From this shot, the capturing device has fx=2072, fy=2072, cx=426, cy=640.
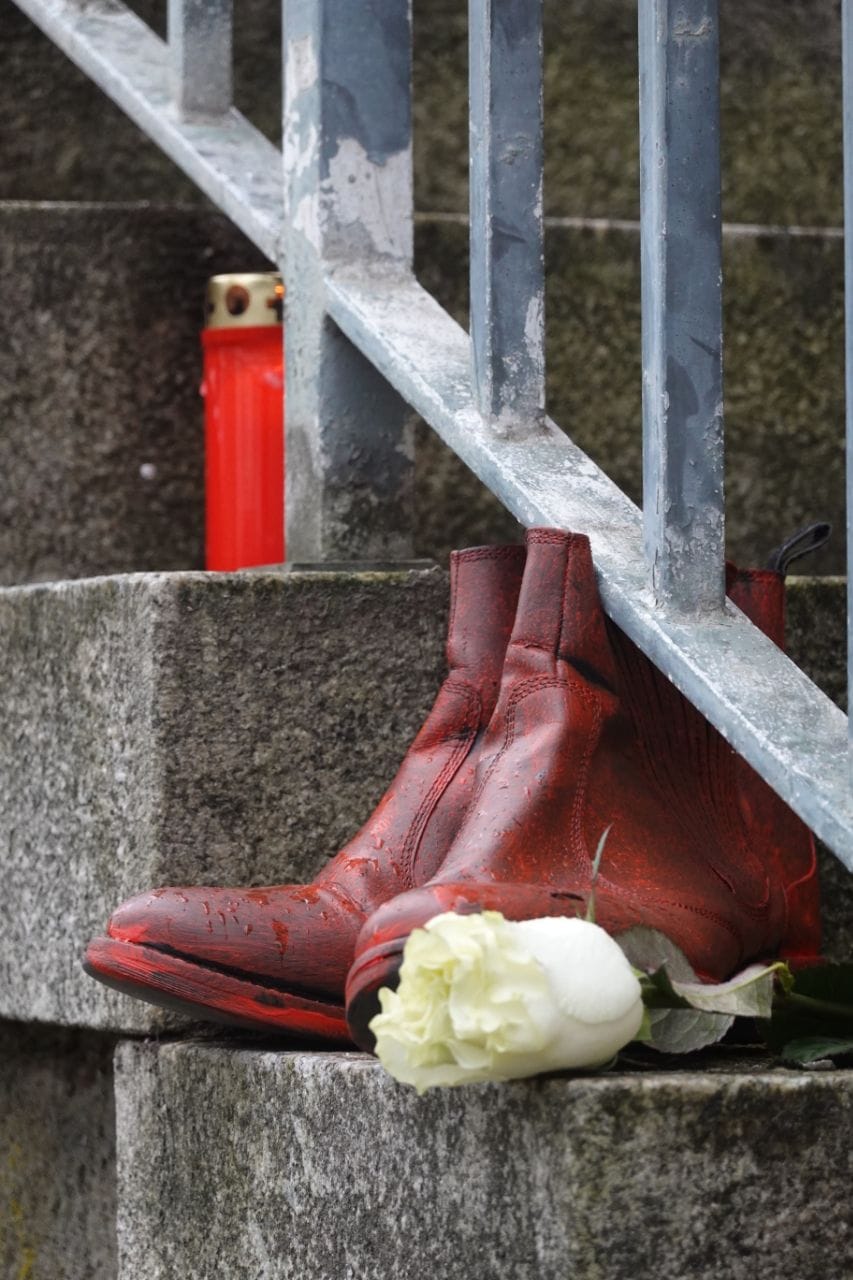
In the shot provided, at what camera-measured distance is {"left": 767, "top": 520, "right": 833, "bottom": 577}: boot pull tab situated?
1.42 meters

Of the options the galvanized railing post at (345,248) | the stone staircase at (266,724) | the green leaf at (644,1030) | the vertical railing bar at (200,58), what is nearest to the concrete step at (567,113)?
the stone staircase at (266,724)

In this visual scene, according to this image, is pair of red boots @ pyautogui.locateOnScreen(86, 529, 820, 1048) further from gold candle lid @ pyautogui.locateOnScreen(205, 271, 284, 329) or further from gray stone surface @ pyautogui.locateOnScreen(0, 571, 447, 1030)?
gold candle lid @ pyautogui.locateOnScreen(205, 271, 284, 329)

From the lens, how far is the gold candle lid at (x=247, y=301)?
1.83 m

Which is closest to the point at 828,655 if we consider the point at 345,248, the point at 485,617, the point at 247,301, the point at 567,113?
the point at 485,617

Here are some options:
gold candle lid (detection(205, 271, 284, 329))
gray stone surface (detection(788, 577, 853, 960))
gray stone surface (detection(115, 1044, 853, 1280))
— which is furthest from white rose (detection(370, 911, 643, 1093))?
gold candle lid (detection(205, 271, 284, 329))

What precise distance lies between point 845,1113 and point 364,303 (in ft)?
2.61

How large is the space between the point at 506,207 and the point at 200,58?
60 cm

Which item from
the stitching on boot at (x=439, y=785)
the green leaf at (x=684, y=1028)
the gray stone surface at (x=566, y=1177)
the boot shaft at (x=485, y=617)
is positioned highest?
the boot shaft at (x=485, y=617)

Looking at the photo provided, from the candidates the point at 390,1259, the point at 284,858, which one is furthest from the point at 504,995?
the point at 284,858

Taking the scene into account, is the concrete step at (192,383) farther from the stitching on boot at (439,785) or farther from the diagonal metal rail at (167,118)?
the stitching on boot at (439,785)

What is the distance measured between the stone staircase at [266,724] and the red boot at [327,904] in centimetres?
5

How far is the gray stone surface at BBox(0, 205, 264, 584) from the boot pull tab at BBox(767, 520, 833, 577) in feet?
2.59

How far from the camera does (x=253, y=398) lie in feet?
6.04

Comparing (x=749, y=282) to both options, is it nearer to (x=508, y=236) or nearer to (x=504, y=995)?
(x=508, y=236)
